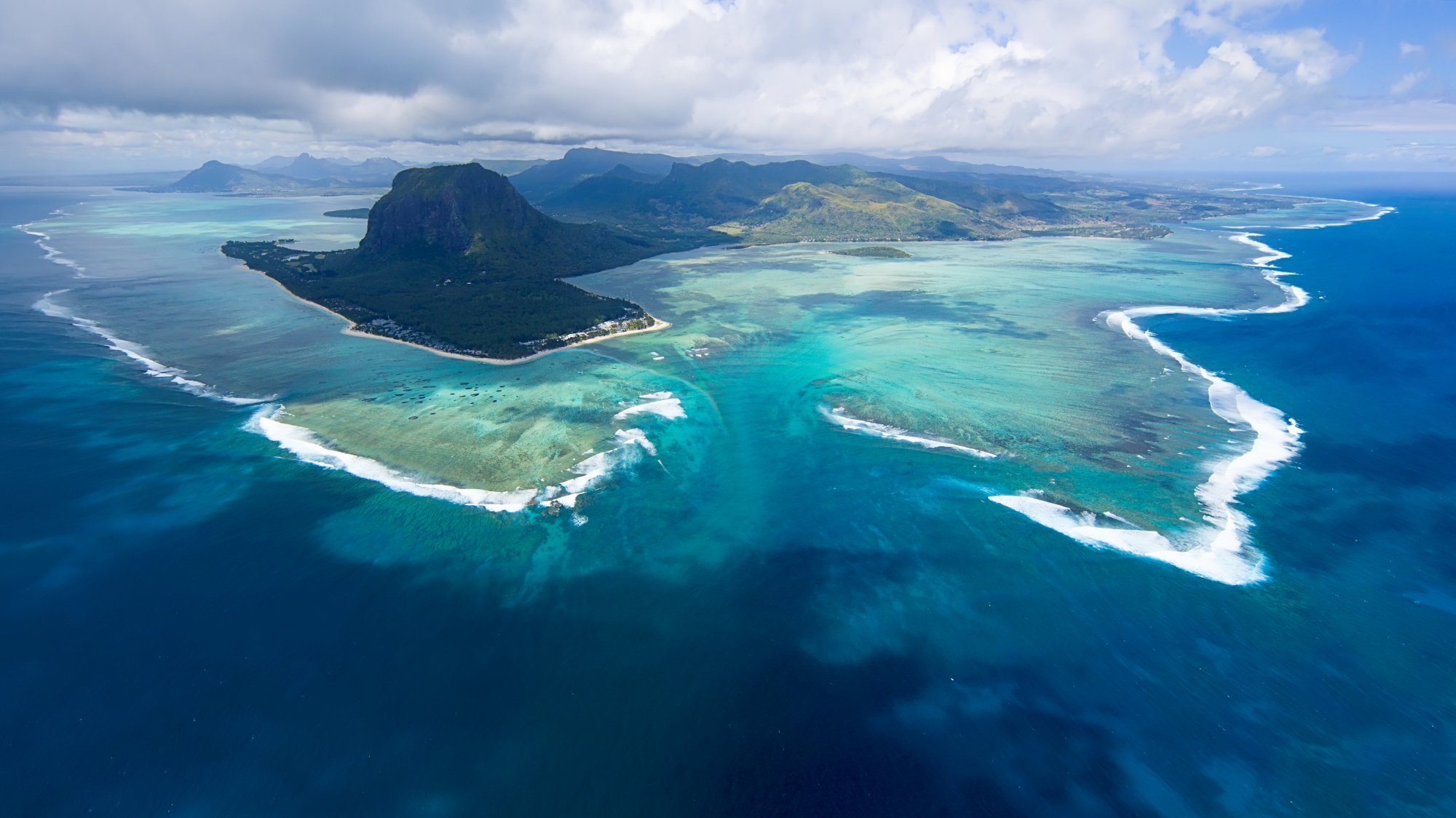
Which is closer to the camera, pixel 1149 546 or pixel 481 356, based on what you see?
pixel 1149 546

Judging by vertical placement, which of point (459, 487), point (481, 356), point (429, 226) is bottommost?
point (459, 487)

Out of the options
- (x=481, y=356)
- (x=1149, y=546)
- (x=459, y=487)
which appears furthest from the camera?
(x=481, y=356)

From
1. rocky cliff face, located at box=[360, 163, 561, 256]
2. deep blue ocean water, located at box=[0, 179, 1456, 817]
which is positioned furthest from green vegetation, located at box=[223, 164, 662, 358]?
deep blue ocean water, located at box=[0, 179, 1456, 817]

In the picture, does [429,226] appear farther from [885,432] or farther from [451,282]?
[885,432]

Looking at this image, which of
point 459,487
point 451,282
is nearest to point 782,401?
point 459,487

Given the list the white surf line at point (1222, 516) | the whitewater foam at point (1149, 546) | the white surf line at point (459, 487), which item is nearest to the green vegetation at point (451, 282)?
the white surf line at point (459, 487)

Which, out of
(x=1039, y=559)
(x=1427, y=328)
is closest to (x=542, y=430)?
(x=1039, y=559)

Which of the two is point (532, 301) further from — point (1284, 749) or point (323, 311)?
point (1284, 749)
